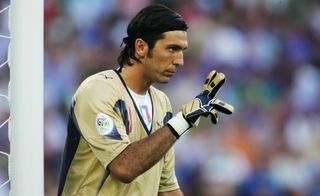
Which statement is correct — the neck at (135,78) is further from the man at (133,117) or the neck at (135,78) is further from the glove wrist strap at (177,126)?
the glove wrist strap at (177,126)

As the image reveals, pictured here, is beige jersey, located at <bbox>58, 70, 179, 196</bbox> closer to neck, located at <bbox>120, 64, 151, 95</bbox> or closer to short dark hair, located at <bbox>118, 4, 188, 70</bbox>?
neck, located at <bbox>120, 64, 151, 95</bbox>

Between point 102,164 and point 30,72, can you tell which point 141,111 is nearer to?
point 102,164

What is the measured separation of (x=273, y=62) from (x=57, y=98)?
200cm

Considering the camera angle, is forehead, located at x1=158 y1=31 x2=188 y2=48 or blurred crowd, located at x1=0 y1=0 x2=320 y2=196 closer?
forehead, located at x1=158 y1=31 x2=188 y2=48

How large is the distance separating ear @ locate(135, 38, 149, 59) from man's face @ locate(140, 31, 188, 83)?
0.02 m

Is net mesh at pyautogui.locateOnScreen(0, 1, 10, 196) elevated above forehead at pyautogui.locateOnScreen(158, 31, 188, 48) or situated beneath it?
situated beneath

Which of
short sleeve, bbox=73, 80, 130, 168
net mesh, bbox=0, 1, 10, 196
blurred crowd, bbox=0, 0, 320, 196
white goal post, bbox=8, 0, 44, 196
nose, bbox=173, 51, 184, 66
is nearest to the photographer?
white goal post, bbox=8, 0, 44, 196

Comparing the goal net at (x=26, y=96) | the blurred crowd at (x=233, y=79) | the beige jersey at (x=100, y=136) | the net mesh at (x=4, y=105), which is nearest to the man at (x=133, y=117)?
the beige jersey at (x=100, y=136)

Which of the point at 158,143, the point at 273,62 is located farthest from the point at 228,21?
the point at 158,143

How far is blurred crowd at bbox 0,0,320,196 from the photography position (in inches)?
236

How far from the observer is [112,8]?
6277 mm

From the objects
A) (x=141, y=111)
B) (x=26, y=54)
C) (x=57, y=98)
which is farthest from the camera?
(x=57, y=98)

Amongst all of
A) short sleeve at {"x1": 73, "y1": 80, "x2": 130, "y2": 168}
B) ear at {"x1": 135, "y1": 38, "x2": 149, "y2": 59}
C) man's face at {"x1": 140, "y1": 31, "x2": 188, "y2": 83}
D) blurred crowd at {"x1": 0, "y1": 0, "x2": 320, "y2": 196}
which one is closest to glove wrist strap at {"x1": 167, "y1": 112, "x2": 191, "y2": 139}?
short sleeve at {"x1": 73, "y1": 80, "x2": 130, "y2": 168}

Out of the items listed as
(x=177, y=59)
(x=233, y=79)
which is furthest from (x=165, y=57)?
(x=233, y=79)
